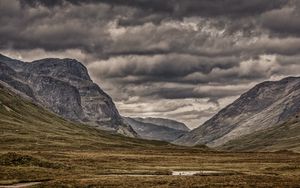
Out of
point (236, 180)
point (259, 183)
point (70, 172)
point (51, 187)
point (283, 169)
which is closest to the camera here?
point (51, 187)

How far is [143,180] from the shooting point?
74.4 meters

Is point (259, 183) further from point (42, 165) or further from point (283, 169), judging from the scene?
point (42, 165)

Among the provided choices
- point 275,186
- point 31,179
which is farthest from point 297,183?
point 31,179

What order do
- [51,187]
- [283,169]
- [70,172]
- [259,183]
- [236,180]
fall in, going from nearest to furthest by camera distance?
[51,187] < [259,183] < [236,180] < [70,172] < [283,169]

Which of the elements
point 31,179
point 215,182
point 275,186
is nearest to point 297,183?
point 275,186

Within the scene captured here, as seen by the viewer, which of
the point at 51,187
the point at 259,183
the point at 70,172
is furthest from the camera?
the point at 70,172

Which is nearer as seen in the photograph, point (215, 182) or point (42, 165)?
point (215, 182)

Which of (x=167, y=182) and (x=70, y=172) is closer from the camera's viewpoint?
(x=167, y=182)

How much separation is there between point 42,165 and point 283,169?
5025 centimetres

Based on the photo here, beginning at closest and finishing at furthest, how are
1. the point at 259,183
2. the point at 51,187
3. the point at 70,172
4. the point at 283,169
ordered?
the point at 51,187 → the point at 259,183 → the point at 70,172 → the point at 283,169

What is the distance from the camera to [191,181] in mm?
72562

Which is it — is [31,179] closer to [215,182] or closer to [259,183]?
[215,182]

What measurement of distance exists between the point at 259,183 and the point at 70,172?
36433 mm

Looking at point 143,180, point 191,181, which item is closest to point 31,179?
point 143,180
